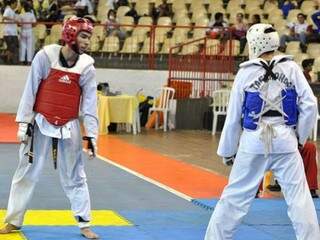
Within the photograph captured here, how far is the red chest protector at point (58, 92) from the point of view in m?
7.06

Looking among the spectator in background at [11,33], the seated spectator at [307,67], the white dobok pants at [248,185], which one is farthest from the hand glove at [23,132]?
the spectator in background at [11,33]

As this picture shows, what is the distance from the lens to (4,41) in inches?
901

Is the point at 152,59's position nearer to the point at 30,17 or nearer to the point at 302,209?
the point at 30,17

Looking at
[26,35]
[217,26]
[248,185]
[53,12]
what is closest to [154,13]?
[217,26]

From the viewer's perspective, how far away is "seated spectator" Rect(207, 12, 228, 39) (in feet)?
70.6

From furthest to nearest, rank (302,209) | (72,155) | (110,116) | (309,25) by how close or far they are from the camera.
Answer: (309,25) → (110,116) → (72,155) → (302,209)

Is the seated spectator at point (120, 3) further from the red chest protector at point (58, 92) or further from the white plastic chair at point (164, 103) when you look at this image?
the red chest protector at point (58, 92)

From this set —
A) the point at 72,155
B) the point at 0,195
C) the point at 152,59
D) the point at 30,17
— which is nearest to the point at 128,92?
the point at 152,59

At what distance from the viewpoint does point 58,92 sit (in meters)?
7.05

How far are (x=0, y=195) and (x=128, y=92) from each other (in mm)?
13610

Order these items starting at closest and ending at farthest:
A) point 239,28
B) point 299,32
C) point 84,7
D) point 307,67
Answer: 1. point 307,67
2. point 299,32
3. point 239,28
4. point 84,7

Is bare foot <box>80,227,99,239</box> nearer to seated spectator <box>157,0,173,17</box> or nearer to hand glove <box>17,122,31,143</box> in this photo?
hand glove <box>17,122,31,143</box>

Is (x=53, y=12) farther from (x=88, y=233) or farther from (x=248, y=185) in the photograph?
(x=248, y=185)

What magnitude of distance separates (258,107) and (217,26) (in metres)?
16.3
